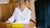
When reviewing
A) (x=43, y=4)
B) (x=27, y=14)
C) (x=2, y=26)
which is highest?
(x=43, y=4)

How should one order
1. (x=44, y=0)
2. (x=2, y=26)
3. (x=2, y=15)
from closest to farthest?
1. (x=44, y=0)
2. (x=2, y=26)
3. (x=2, y=15)

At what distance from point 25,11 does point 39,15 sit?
4.70ft

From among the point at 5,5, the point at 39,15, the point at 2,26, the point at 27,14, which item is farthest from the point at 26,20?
the point at 39,15

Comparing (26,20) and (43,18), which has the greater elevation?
(43,18)

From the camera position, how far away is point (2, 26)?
148 cm

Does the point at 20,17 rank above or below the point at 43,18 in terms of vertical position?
below

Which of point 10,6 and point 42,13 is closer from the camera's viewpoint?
point 42,13

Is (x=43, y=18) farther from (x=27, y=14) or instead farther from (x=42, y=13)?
(x=27, y=14)

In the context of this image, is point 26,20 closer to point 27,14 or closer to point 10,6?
point 27,14

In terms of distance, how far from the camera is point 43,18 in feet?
2.12

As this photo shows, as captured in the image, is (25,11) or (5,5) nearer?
(25,11)

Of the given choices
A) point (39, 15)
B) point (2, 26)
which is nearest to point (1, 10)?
point (2, 26)

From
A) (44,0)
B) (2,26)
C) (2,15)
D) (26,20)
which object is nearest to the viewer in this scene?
(44,0)

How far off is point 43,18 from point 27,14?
4.63 ft
